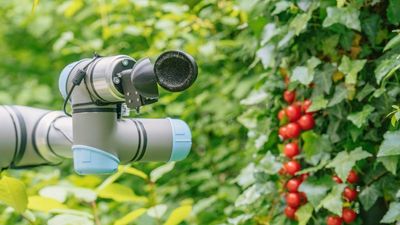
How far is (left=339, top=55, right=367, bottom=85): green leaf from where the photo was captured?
1467 millimetres

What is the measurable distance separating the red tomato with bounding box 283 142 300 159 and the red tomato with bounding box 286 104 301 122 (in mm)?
55

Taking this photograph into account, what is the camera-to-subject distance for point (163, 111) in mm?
2363

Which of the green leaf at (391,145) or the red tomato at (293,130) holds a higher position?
the red tomato at (293,130)

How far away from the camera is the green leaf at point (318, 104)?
1542 millimetres

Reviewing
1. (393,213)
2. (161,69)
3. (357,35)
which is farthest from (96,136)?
(357,35)

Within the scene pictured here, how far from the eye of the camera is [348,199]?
59.9 inches

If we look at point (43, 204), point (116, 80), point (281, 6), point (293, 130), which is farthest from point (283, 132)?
point (116, 80)

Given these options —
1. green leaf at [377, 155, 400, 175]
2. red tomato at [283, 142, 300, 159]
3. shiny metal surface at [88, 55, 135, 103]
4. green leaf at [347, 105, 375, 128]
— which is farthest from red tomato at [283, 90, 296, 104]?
shiny metal surface at [88, 55, 135, 103]

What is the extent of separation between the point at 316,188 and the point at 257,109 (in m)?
0.37

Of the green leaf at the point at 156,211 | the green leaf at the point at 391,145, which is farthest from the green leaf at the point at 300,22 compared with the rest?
the green leaf at the point at 156,211

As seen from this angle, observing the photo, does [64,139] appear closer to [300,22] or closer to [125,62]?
[125,62]

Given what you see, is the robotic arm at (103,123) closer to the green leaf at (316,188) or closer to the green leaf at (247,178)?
the green leaf at (316,188)

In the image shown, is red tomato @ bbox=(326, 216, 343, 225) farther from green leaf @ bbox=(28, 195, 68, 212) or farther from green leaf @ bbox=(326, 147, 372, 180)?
green leaf @ bbox=(28, 195, 68, 212)

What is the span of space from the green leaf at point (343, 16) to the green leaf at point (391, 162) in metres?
0.27
